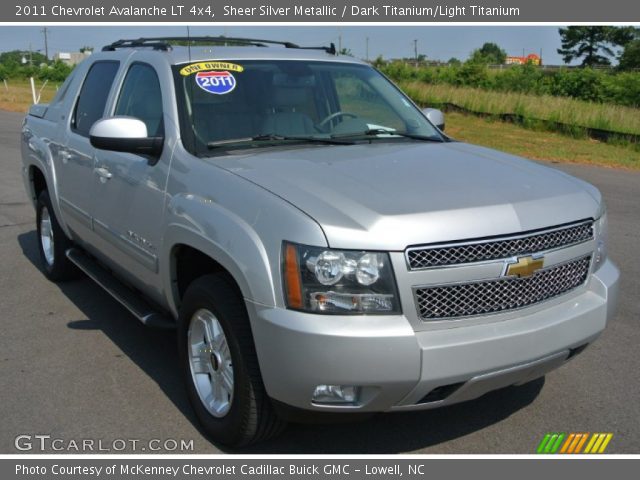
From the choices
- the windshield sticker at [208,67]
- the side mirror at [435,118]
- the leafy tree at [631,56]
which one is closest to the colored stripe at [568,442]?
the side mirror at [435,118]

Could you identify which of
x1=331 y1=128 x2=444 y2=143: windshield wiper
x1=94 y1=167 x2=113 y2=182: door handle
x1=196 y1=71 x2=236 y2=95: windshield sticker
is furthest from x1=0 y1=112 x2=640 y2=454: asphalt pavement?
x1=196 y1=71 x2=236 y2=95: windshield sticker

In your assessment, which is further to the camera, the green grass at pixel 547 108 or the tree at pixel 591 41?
the tree at pixel 591 41

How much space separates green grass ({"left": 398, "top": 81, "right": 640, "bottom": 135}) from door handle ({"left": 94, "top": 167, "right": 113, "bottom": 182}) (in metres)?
16.4

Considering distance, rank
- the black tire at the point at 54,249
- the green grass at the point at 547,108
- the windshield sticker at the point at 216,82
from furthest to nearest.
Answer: the green grass at the point at 547,108 → the black tire at the point at 54,249 → the windshield sticker at the point at 216,82

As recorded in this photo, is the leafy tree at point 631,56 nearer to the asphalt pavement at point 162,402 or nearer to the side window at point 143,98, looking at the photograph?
the asphalt pavement at point 162,402

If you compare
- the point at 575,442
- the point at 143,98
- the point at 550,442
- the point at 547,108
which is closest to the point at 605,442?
the point at 575,442

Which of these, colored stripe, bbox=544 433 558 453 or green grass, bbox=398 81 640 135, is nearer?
colored stripe, bbox=544 433 558 453

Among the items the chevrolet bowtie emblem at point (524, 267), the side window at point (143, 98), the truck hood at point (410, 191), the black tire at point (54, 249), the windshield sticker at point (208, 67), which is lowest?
the black tire at point (54, 249)

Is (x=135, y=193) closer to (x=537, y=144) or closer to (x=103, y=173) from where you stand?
(x=103, y=173)

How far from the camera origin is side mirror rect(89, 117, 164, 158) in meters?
3.97

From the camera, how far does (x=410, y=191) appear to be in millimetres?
3289

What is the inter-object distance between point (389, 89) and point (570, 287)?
2.19 meters

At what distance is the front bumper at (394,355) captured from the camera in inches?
115

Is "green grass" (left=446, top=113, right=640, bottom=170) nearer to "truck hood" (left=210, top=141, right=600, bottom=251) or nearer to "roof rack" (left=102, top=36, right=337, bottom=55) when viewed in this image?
"roof rack" (left=102, top=36, right=337, bottom=55)
